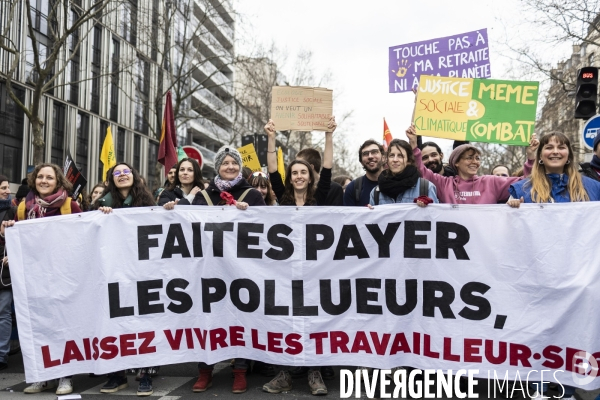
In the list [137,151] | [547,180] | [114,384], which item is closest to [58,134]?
[137,151]

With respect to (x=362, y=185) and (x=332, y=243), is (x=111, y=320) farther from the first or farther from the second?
(x=362, y=185)

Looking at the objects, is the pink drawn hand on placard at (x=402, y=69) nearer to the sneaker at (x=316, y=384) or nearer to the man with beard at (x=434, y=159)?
the man with beard at (x=434, y=159)

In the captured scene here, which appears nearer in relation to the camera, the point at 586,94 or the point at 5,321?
the point at 5,321

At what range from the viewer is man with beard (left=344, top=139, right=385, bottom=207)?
596cm

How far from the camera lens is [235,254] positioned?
5.16 metres

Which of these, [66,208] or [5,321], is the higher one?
[66,208]

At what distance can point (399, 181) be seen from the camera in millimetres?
5195

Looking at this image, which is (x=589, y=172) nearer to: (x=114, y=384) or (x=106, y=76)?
(x=114, y=384)

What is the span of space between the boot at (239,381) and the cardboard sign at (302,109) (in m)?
2.43

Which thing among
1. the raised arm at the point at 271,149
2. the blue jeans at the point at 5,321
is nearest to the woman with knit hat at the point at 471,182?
the raised arm at the point at 271,149

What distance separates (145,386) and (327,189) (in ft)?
7.77

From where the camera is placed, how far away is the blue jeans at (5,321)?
19.3 feet

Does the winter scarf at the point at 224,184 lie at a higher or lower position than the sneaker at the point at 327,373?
higher

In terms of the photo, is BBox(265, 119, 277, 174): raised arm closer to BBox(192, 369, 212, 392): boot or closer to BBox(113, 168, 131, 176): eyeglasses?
BBox(113, 168, 131, 176): eyeglasses
